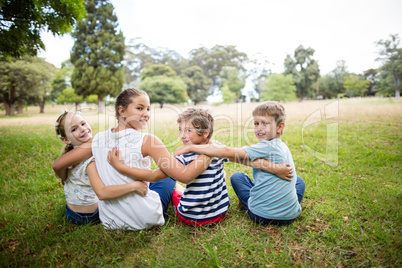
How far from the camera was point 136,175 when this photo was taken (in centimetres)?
198

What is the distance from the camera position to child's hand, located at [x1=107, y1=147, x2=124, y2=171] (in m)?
1.97

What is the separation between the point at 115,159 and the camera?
6.46 ft

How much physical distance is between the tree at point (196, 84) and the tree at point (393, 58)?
2838cm

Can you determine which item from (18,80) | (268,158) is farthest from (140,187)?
(18,80)

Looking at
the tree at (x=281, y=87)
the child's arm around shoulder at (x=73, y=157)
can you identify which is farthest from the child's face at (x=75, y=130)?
the tree at (x=281, y=87)

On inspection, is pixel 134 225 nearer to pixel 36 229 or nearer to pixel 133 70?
pixel 36 229

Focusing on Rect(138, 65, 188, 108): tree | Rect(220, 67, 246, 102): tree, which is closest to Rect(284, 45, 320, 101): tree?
Rect(220, 67, 246, 102): tree

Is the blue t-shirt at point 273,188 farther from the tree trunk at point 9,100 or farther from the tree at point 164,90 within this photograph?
the tree at point 164,90

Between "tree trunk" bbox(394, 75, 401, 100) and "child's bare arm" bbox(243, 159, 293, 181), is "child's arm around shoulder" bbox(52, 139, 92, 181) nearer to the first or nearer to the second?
"child's bare arm" bbox(243, 159, 293, 181)

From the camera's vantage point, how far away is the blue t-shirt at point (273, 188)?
2.12m

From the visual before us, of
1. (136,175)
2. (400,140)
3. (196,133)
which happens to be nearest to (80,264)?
(136,175)

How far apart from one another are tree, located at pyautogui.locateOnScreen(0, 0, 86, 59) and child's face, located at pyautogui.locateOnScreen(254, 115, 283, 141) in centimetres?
577

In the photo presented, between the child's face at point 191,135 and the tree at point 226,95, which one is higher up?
the tree at point 226,95

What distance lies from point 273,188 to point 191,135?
94cm
